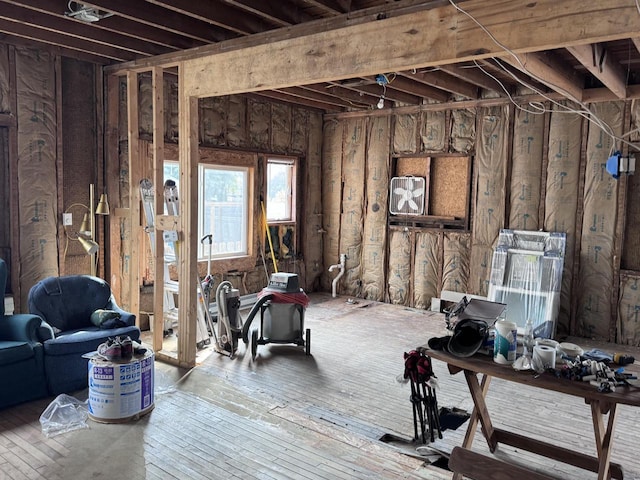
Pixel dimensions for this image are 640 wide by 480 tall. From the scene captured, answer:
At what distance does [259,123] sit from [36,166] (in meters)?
3.27

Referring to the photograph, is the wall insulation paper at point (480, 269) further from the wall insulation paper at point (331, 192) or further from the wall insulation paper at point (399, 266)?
the wall insulation paper at point (331, 192)

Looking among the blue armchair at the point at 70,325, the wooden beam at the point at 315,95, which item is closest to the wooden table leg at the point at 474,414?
the blue armchair at the point at 70,325

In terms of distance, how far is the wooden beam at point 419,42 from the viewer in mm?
2730

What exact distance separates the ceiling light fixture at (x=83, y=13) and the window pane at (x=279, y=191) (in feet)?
12.9

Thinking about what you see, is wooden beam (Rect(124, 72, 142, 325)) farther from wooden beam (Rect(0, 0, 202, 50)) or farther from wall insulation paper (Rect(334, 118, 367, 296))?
wall insulation paper (Rect(334, 118, 367, 296))

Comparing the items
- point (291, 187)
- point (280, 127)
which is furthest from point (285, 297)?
point (280, 127)

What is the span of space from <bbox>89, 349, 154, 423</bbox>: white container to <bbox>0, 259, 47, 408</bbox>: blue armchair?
63cm

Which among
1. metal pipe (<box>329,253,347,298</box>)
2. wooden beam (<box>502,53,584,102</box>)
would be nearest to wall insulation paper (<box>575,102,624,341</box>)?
wooden beam (<box>502,53,584,102</box>)

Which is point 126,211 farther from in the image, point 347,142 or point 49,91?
point 347,142

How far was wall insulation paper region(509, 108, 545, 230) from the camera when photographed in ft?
22.1

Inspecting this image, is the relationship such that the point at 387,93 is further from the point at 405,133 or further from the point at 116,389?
the point at 116,389

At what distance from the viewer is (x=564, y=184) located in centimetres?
654

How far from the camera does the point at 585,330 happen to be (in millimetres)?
6484

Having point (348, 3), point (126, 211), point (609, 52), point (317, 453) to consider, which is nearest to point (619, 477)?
point (317, 453)
